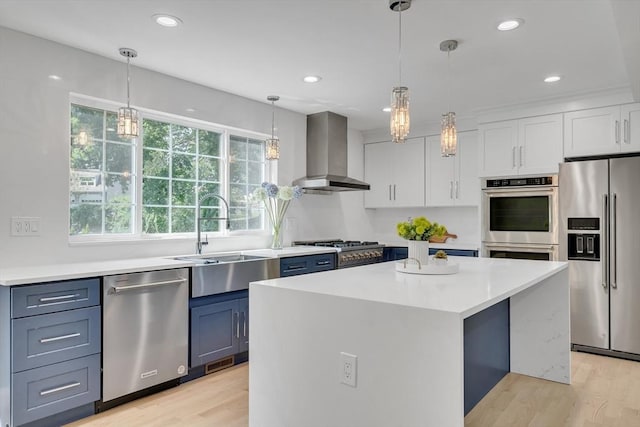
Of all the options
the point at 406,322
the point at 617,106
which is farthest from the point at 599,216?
the point at 406,322

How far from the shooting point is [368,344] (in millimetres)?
1570

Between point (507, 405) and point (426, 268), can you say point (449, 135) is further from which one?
point (507, 405)

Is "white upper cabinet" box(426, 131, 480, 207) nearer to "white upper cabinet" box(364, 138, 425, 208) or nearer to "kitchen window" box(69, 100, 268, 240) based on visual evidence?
"white upper cabinet" box(364, 138, 425, 208)

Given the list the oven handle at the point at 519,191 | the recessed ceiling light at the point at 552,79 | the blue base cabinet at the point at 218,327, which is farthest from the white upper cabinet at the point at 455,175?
the blue base cabinet at the point at 218,327

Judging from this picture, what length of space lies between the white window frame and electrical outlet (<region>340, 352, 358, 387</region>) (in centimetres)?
226

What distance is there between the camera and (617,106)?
12.6ft

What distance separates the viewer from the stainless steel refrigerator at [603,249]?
356cm

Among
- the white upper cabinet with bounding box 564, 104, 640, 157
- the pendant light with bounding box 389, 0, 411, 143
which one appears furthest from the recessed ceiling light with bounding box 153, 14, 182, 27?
the white upper cabinet with bounding box 564, 104, 640, 157

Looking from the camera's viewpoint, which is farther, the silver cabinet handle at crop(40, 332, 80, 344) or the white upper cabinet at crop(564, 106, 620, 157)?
the white upper cabinet at crop(564, 106, 620, 157)

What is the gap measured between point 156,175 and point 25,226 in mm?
1089

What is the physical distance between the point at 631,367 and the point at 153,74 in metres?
4.50

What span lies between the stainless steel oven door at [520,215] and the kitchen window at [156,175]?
2436mm

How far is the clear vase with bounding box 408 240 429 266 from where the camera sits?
2348mm

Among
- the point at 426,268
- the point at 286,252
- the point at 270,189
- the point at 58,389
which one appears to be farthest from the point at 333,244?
the point at 58,389
